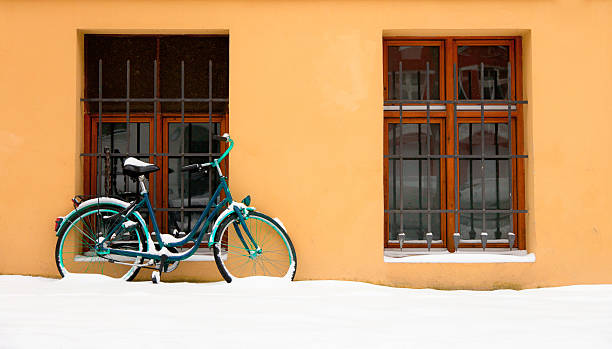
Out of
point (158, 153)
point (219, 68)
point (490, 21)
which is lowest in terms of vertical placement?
point (158, 153)

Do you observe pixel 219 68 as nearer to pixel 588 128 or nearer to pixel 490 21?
pixel 490 21

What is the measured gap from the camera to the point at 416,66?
501 cm

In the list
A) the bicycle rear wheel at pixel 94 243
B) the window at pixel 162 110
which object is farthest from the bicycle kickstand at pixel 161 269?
the window at pixel 162 110

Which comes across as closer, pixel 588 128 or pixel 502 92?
pixel 588 128

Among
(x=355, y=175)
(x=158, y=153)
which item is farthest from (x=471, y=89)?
(x=158, y=153)

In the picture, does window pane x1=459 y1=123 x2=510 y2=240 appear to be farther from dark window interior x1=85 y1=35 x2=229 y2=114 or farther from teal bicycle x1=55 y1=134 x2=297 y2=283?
dark window interior x1=85 y1=35 x2=229 y2=114

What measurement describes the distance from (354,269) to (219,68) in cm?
214

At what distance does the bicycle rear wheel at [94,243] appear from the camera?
4.44 m

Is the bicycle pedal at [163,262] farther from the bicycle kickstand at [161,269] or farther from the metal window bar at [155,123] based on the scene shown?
the metal window bar at [155,123]

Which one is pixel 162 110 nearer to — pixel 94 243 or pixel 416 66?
pixel 94 243

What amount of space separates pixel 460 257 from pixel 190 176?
8.05 feet

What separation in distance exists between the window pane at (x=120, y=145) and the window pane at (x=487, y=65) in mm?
2877

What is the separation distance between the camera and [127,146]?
191 inches

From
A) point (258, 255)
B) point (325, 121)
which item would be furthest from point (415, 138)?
point (258, 255)
